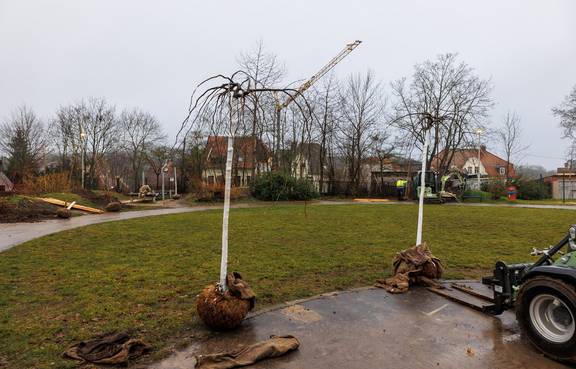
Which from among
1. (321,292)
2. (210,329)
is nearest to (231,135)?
(210,329)

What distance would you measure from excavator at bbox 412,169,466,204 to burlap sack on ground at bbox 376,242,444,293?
52.4 ft

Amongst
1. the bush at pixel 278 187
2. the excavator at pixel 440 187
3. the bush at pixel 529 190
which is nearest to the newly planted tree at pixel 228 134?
the excavator at pixel 440 187

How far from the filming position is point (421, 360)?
10.8 ft

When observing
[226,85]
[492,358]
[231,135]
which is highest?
[226,85]

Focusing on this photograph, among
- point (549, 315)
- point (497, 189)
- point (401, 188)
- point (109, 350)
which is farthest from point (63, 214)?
point (497, 189)

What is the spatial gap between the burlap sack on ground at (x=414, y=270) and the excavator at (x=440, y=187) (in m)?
16.0

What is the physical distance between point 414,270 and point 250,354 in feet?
11.2

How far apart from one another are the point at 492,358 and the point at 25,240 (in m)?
11.2

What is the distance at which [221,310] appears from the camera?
382 cm

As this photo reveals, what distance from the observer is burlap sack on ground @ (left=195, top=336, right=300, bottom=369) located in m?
3.11

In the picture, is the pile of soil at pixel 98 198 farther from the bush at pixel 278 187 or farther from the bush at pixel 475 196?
the bush at pixel 475 196

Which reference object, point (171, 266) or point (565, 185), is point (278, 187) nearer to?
point (171, 266)

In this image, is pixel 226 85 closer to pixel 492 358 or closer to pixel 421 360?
pixel 421 360

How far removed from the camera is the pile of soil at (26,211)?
14.2 m
